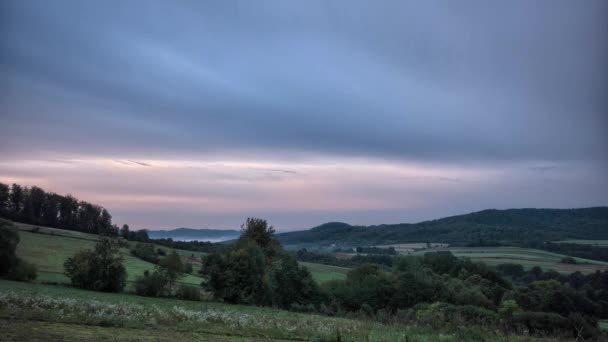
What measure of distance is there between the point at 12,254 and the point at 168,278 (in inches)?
699

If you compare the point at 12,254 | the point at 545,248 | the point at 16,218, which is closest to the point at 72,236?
the point at 16,218

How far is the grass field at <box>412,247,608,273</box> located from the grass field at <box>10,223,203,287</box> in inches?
3196

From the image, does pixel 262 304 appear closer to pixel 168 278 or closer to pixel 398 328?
pixel 168 278

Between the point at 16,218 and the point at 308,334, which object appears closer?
the point at 308,334

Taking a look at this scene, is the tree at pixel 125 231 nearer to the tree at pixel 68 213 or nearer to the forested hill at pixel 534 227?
the tree at pixel 68 213

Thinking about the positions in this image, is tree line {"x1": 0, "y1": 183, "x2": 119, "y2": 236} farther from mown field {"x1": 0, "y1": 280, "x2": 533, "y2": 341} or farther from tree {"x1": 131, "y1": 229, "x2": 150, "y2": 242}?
mown field {"x1": 0, "y1": 280, "x2": 533, "y2": 341}

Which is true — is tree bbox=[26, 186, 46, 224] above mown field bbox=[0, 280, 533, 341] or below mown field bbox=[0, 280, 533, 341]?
above

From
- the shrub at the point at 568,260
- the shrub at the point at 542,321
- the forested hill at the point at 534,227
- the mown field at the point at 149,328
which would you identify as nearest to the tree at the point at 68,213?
the forested hill at the point at 534,227

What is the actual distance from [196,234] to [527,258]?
328 feet

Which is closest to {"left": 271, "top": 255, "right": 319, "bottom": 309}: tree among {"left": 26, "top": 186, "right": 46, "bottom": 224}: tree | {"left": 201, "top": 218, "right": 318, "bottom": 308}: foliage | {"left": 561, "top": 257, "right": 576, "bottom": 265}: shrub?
{"left": 201, "top": 218, "right": 318, "bottom": 308}: foliage

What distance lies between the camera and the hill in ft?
421

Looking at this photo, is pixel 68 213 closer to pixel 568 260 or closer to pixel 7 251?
Answer: pixel 7 251

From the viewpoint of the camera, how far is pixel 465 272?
96312 mm

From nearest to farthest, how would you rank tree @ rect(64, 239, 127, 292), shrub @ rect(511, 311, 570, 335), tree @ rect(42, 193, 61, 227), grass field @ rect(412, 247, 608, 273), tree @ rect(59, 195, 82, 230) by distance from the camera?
shrub @ rect(511, 311, 570, 335) → tree @ rect(64, 239, 127, 292) → tree @ rect(42, 193, 61, 227) → grass field @ rect(412, 247, 608, 273) → tree @ rect(59, 195, 82, 230)
